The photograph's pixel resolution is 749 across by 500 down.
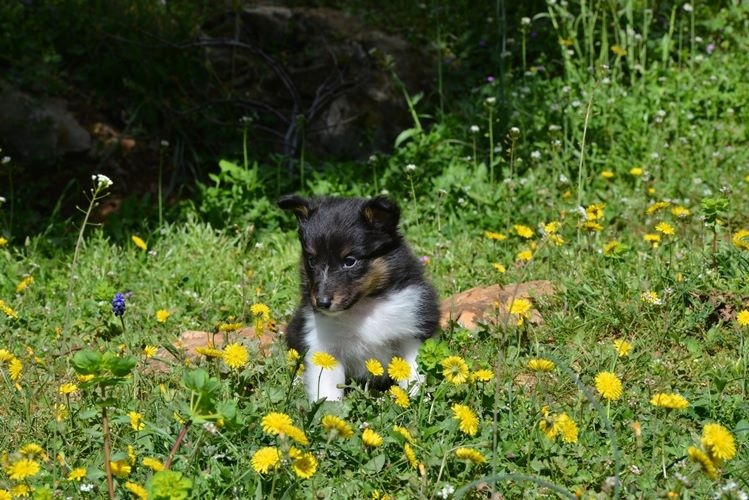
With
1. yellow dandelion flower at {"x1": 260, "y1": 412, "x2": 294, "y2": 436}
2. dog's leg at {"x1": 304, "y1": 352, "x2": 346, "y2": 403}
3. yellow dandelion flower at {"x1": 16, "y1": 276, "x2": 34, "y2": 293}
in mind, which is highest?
yellow dandelion flower at {"x1": 260, "y1": 412, "x2": 294, "y2": 436}

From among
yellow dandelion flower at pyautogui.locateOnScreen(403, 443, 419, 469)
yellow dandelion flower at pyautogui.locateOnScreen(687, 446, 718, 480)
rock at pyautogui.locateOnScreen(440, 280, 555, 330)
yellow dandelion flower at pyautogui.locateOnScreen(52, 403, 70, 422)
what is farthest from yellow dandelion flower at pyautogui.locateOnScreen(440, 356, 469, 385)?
yellow dandelion flower at pyautogui.locateOnScreen(52, 403, 70, 422)

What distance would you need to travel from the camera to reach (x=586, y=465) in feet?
12.5

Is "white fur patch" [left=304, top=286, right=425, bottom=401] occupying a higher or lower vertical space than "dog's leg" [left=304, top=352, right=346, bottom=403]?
higher

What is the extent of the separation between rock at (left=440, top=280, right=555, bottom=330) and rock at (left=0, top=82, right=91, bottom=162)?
3.99 metres

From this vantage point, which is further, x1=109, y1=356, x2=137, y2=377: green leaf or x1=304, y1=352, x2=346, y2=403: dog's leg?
x1=304, y1=352, x2=346, y2=403: dog's leg

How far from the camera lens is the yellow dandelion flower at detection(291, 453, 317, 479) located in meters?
3.28

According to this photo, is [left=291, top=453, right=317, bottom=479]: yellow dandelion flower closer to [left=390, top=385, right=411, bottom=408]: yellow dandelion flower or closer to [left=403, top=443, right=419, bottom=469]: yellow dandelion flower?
[left=403, top=443, right=419, bottom=469]: yellow dandelion flower

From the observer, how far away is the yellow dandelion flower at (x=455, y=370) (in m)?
3.91

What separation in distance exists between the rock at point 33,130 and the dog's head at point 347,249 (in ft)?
13.2

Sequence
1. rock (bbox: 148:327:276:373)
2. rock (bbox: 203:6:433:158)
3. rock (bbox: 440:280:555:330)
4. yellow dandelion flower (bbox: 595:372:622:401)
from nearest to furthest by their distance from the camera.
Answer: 1. yellow dandelion flower (bbox: 595:372:622:401)
2. rock (bbox: 148:327:276:373)
3. rock (bbox: 440:280:555:330)
4. rock (bbox: 203:6:433:158)

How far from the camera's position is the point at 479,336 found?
505 centimetres

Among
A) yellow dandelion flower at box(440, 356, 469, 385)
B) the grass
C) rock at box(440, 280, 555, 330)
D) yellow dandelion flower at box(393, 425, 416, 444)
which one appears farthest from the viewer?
rock at box(440, 280, 555, 330)

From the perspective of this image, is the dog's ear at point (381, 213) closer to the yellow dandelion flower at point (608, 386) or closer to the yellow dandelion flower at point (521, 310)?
the yellow dandelion flower at point (521, 310)

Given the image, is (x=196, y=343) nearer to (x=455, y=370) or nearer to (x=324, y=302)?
(x=324, y=302)
